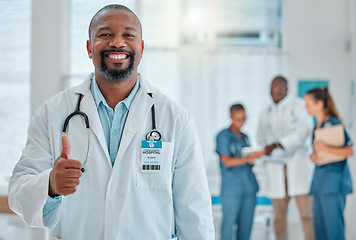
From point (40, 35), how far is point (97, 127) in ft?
14.0

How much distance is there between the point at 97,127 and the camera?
148 centimetres

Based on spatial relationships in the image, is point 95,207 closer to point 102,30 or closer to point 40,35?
point 102,30

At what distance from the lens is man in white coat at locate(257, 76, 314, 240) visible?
13.3 feet

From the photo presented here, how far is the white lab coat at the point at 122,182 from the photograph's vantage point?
4.65 ft

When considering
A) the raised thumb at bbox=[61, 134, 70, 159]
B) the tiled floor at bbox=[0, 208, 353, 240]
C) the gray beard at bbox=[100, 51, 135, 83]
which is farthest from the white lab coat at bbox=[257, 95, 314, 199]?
the raised thumb at bbox=[61, 134, 70, 159]

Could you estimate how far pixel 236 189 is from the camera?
3939mm

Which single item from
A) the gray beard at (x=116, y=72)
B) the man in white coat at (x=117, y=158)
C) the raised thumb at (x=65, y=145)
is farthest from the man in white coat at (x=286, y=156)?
the raised thumb at (x=65, y=145)

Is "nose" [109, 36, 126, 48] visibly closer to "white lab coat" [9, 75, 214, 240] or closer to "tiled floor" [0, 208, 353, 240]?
"white lab coat" [9, 75, 214, 240]

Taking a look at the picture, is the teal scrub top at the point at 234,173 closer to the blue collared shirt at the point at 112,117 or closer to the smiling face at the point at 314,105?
the smiling face at the point at 314,105

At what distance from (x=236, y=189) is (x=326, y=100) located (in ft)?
3.82

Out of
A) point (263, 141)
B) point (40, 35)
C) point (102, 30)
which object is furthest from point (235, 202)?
point (40, 35)

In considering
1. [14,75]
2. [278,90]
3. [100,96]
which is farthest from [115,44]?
[14,75]

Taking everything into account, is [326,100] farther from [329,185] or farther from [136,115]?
[136,115]

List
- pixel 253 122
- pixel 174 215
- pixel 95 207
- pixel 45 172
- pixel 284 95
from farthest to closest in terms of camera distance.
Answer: pixel 253 122 < pixel 284 95 < pixel 174 215 < pixel 95 207 < pixel 45 172
